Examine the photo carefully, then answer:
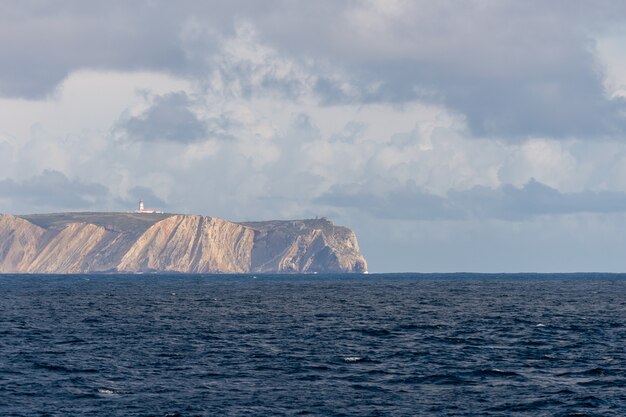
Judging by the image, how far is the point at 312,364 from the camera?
63969 mm

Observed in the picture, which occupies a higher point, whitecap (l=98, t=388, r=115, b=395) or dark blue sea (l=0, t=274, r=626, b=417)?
dark blue sea (l=0, t=274, r=626, b=417)

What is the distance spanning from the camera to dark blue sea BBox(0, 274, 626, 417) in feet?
162

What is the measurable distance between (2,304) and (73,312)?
26.7 meters

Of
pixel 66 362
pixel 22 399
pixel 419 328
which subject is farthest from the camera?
pixel 419 328

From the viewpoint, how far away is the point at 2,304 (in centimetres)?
13775

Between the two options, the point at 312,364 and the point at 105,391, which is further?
the point at 312,364

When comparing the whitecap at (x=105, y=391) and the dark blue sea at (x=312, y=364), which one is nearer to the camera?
the dark blue sea at (x=312, y=364)

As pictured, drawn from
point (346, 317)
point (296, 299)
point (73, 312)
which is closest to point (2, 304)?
point (73, 312)

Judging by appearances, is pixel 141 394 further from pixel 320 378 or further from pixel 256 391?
pixel 320 378

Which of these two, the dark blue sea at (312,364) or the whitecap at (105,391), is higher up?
the dark blue sea at (312,364)

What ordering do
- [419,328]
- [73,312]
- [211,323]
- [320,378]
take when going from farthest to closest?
[73,312] → [211,323] → [419,328] → [320,378]

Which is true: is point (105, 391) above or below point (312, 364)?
below

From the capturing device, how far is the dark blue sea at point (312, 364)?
4950 cm

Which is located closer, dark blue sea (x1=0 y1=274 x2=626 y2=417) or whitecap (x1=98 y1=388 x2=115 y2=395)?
dark blue sea (x1=0 y1=274 x2=626 y2=417)
